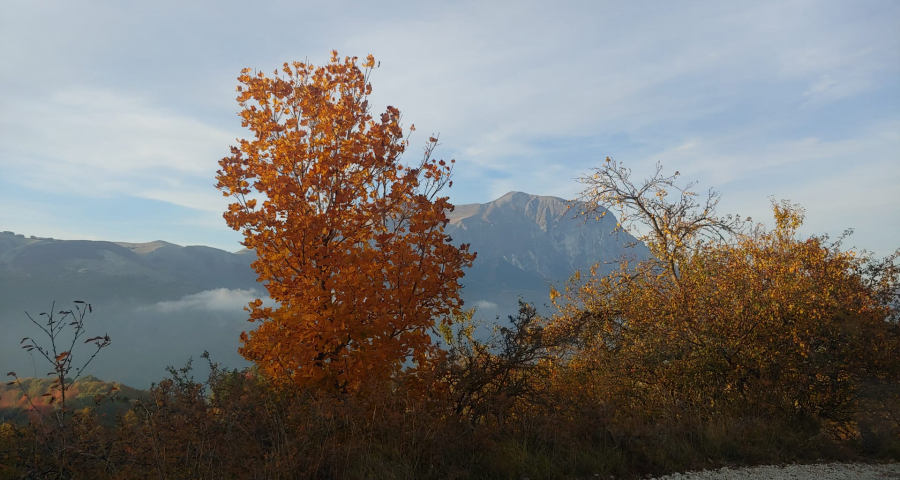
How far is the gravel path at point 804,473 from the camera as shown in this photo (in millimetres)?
6184

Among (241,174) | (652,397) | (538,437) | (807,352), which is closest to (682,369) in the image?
(652,397)

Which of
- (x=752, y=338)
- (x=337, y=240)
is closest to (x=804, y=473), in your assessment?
(x=752, y=338)

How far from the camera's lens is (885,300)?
10.3 metres

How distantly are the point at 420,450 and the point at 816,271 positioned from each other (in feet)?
33.9

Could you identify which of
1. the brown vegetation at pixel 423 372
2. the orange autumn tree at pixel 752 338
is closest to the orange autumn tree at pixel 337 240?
the brown vegetation at pixel 423 372

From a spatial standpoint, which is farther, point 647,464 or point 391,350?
point 391,350

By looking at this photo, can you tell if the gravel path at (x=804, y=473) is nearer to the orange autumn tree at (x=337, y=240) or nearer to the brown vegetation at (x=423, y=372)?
the brown vegetation at (x=423, y=372)

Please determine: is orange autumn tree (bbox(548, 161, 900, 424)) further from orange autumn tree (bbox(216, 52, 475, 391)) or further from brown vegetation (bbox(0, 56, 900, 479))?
orange autumn tree (bbox(216, 52, 475, 391))

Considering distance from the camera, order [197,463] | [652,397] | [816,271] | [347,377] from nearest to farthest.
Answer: [197,463] < [347,377] < [652,397] < [816,271]

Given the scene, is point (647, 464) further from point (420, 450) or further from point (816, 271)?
point (816, 271)

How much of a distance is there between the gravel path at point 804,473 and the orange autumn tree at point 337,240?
3.82 m

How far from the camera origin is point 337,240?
8180mm

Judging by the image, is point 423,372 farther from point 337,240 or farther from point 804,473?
point 804,473

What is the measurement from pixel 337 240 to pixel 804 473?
7.43m
